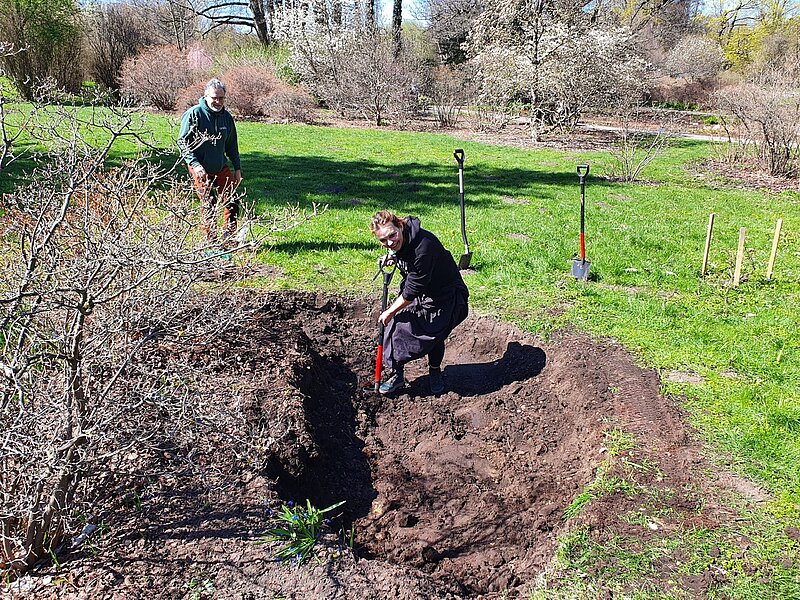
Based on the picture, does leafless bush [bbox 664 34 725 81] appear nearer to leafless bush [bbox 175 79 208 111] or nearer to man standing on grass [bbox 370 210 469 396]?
leafless bush [bbox 175 79 208 111]

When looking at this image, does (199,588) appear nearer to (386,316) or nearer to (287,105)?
(386,316)

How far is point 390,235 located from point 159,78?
20989 millimetres

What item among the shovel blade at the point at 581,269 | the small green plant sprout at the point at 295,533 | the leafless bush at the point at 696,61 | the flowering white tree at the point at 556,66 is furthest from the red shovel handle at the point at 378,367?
the leafless bush at the point at 696,61

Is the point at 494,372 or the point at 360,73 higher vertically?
the point at 360,73

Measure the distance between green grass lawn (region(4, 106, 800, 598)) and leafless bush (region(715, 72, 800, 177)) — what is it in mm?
1476

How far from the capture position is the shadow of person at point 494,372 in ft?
16.4

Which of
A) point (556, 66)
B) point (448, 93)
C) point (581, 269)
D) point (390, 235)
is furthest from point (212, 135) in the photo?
point (448, 93)

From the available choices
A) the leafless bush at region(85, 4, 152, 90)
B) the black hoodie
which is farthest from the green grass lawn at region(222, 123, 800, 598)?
the leafless bush at region(85, 4, 152, 90)

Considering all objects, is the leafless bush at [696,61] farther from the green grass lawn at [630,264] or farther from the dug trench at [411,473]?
the dug trench at [411,473]

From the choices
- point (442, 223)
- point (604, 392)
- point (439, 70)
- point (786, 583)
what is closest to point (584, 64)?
point (439, 70)

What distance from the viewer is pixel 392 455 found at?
13.9 ft

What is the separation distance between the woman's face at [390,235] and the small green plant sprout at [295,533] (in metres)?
1.82

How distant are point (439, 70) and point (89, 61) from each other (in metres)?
14.5

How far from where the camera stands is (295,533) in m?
2.99
